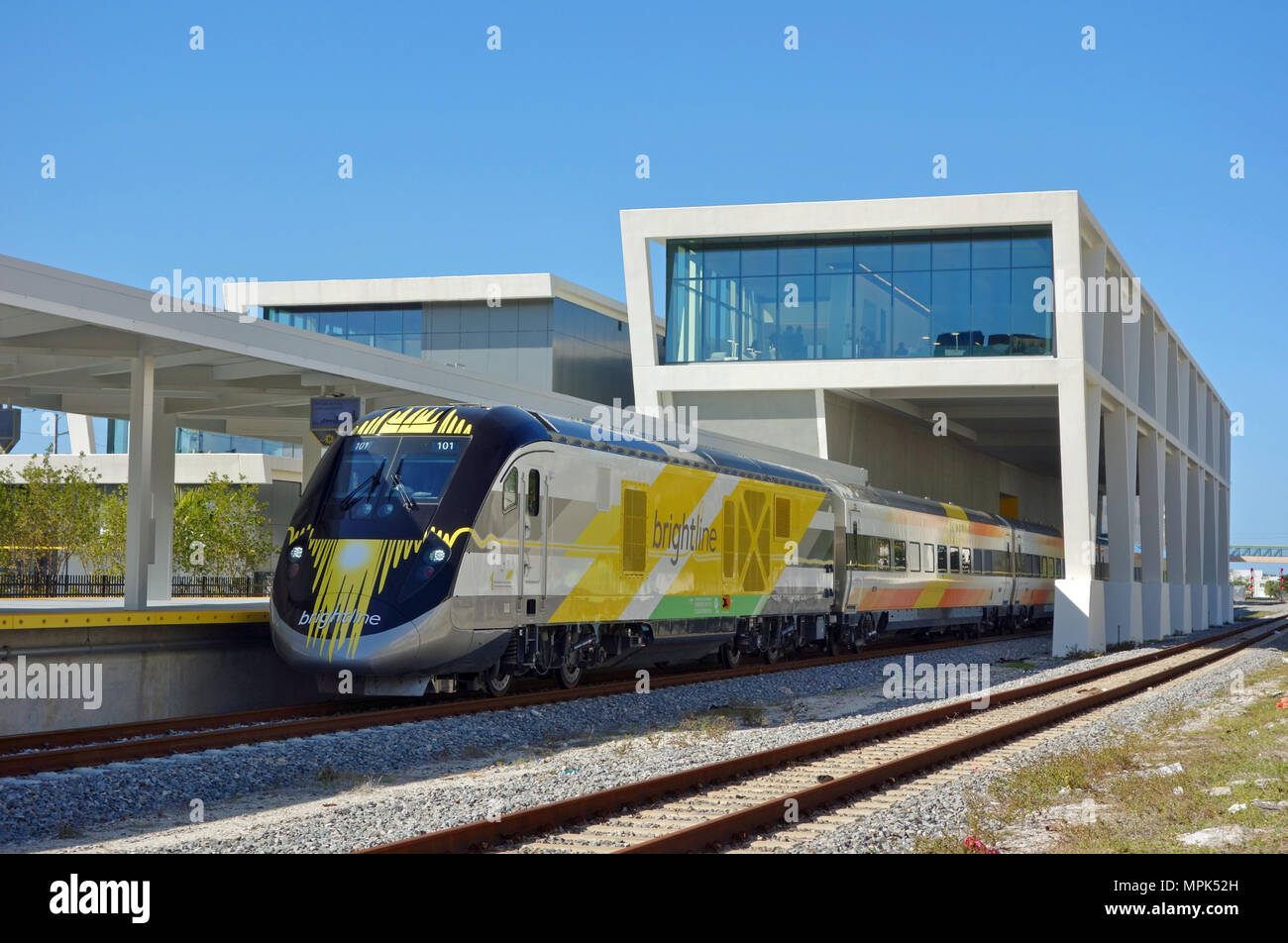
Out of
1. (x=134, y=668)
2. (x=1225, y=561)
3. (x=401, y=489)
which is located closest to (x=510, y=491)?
(x=401, y=489)

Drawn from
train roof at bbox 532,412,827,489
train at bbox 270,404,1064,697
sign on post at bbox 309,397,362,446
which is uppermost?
sign on post at bbox 309,397,362,446

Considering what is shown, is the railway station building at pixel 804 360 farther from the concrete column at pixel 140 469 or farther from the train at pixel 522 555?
the train at pixel 522 555

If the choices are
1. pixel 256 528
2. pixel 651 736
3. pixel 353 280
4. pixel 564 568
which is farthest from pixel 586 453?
pixel 353 280

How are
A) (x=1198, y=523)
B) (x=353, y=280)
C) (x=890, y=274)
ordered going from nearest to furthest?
(x=890, y=274) → (x=353, y=280) → (x=1198, y=523)

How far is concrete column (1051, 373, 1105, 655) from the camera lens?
34438 mm

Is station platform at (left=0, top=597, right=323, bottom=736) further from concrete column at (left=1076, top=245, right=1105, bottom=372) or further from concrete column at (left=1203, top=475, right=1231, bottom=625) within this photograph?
concrete column at (left=1203, top=475, right=1231, bottom=625)

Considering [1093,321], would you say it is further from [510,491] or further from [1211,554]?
[1211,554]

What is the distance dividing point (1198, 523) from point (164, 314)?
5691 centimetres

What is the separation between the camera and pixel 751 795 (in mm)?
10930

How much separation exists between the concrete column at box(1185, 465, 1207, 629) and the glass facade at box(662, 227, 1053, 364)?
2603 cm

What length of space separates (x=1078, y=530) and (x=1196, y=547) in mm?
30417

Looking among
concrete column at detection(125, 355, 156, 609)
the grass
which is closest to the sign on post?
concrete column at detection(125, 355, 156, 609)
